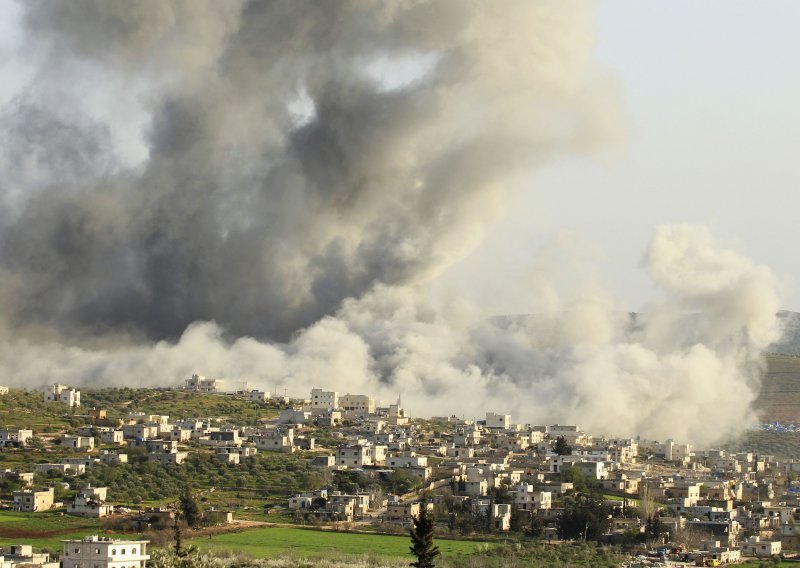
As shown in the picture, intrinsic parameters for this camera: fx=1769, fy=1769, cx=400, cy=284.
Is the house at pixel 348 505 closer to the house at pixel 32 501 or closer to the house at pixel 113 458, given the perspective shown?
the house at pixel 32 501

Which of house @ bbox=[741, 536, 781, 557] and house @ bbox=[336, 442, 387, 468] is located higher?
house @ bbox=[336, 442, 387, 468]

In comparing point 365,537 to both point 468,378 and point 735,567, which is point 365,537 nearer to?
point 735,567

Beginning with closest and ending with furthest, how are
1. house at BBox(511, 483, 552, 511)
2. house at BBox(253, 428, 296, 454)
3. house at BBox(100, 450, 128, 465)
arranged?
house at BBox(511, 483, 552, 511), house at BBox(100, 450, 128, 465), house at BBox(253, 428, 296, 454)

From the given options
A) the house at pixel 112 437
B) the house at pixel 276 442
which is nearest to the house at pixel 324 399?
the house at pixel 276 442

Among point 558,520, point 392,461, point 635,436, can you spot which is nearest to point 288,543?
point 558,520

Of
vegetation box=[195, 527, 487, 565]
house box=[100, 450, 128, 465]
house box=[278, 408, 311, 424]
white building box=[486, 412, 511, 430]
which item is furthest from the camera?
white building box=[486, 412, 511, 430]

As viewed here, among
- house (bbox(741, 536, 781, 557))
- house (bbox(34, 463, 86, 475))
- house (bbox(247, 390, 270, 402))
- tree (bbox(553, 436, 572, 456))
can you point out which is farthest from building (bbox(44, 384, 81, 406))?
house (bbox(741, 536, 781, 557))

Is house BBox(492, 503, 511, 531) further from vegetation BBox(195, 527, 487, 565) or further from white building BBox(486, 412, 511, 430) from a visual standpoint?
white building BBox(486, 412, 511, 430)

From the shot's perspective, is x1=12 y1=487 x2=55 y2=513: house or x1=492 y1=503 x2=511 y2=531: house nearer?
x1=12 y1=487 x2=55 y2=513: house
